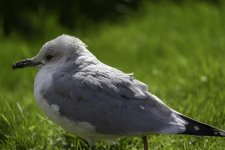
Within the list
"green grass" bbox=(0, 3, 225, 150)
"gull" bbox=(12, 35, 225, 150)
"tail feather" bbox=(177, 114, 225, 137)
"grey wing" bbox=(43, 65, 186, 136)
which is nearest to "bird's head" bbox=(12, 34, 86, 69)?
"gull" bbox=(12, 35, 225, 150)

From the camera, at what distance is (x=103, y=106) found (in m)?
4.53

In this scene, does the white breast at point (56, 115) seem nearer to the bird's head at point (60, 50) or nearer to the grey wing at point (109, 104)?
the grey wing at point (109, 104)

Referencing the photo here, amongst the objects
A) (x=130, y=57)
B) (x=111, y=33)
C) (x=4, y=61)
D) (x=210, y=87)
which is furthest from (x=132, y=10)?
(x=210, y=87)

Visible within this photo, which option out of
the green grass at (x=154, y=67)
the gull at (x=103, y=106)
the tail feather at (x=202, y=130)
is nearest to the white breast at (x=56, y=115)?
the gull at (x=103, y=106)

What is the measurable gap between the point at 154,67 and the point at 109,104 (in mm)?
3432

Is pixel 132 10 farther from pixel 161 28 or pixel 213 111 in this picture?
pixel 213 111

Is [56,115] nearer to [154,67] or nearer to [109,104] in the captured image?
[109,104]

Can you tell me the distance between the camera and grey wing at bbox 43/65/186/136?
451cm

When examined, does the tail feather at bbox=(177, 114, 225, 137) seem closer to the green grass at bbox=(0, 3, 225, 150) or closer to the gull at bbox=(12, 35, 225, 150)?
the gull at bbox=(12, 35, 225, 150)

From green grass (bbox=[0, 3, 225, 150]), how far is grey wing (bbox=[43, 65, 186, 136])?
1.61 ft

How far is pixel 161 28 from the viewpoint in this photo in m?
9.02

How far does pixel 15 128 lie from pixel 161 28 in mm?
4088

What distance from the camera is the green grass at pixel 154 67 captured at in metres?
5.25

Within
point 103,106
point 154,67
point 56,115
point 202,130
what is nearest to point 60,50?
point 56,115
